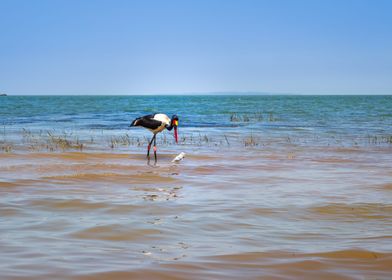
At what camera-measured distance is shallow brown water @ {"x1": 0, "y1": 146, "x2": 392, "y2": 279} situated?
4.70 meters

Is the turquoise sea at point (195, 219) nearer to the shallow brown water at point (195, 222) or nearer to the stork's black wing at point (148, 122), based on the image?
the shallow brown water at point (195, 222)

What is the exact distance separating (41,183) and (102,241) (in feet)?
14.7

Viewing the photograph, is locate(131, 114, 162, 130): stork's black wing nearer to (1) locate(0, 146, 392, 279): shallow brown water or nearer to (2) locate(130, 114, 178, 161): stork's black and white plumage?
(2) locate(130, 114, 178, 161): stork's black and white plumage

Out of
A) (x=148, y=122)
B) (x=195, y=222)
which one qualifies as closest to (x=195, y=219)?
(x=195, y=222)

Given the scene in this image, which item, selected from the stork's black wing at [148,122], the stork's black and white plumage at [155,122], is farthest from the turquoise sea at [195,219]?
the stork's black wing at [148,122]

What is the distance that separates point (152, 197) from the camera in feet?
27.8

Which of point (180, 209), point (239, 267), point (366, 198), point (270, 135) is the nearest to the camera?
point (239, 267)

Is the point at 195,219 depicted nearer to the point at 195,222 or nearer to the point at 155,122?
the point at 195,222

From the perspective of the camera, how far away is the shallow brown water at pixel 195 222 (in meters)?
4.70

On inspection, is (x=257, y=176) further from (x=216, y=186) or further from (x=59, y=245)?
(x=59, y=245)

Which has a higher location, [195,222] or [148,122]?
[148,122]

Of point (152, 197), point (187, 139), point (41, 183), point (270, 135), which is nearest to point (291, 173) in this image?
point (152, 197)

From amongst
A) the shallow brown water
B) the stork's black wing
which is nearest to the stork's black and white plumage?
the stork's black wing

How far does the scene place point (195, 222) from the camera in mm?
6520
